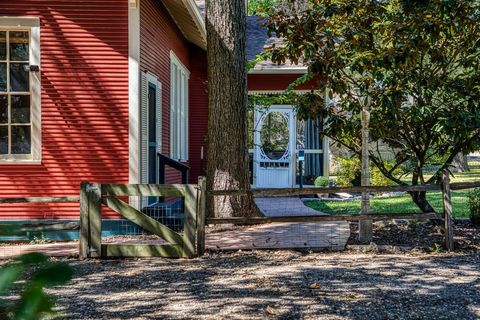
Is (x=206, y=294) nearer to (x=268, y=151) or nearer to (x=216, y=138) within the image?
(x=216, y=138)

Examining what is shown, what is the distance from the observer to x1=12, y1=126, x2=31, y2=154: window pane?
367 inches

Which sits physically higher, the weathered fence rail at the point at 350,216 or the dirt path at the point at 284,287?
the weathered fence rail at the point at 350,216

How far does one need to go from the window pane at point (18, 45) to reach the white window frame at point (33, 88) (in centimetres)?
10

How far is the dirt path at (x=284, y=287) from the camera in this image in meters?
4.89

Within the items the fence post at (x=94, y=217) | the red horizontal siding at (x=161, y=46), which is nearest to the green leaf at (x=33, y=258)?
the fence post at (x=94, y=217)

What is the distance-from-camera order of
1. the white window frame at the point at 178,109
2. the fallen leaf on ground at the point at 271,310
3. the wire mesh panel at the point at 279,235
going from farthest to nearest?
the white window frame at the point at 178,109 → the wire mesh panel at the point at 279,235 → the fallen leaf on ground at the point at 271,310

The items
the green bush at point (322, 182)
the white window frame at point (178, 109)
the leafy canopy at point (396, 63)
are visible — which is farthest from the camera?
the green bush at point (322, 182)

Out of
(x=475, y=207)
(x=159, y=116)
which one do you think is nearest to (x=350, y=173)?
(x=475, y=207)

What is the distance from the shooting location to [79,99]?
9.26 meters

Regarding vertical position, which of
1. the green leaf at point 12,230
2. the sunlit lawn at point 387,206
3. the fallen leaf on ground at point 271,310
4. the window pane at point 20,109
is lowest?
the fallen leaf on ground at point 271,310

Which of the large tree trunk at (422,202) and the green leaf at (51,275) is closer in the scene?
the green leaf at (51,275)

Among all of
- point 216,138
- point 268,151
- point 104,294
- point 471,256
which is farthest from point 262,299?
point 268,151

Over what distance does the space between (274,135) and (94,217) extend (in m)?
10.6

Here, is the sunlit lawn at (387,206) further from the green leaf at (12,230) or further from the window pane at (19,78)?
the green leaf at (12,230)
